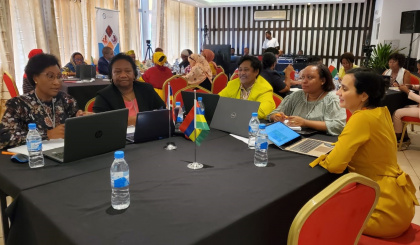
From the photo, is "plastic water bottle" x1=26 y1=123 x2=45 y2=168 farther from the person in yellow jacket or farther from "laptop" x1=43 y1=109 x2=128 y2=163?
the person in yellow jacket

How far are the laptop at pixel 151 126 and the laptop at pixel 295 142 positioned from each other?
69 cm

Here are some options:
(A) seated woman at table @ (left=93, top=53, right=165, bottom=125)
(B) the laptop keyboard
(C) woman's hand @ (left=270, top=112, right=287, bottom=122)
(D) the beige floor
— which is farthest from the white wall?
(A) seated woman at table @ (left=93, top=53, right=165, bottom=125)

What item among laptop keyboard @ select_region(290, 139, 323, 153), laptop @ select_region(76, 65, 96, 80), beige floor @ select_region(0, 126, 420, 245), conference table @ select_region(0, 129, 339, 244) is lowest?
beige floor @ select_region(0, 126, 420, 245)

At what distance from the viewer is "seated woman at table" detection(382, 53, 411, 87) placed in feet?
16.7

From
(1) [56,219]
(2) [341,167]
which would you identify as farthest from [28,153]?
(2) [341,167]

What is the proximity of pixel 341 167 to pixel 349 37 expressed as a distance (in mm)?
11492

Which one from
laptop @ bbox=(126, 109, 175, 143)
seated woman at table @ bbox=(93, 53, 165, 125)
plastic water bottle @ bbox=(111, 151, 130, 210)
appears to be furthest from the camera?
seated woman at table @ bbox=(93, 53, 165, 125)

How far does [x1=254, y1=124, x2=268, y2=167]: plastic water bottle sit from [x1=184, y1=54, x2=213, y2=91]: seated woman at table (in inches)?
138

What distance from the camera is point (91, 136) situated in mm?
1648

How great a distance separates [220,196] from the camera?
128cm

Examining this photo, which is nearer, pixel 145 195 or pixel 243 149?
pixel 145 195

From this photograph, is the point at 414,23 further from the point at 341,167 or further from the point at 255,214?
the point at 255,214

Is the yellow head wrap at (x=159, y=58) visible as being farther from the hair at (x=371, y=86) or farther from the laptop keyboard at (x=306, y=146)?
the hair at (x=371, y=86)

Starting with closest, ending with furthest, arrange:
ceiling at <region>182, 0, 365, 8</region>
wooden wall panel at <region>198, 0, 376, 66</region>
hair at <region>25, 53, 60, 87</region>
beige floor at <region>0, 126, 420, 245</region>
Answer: hair at <region>25, 53, 60, 87</region> → beige floor at <region>0, 126, 420, 245</region> → ceiling at <region>182, 0, 365, 8</region> → wooden wall panel at <region>198, 0, 376, 66</region>
